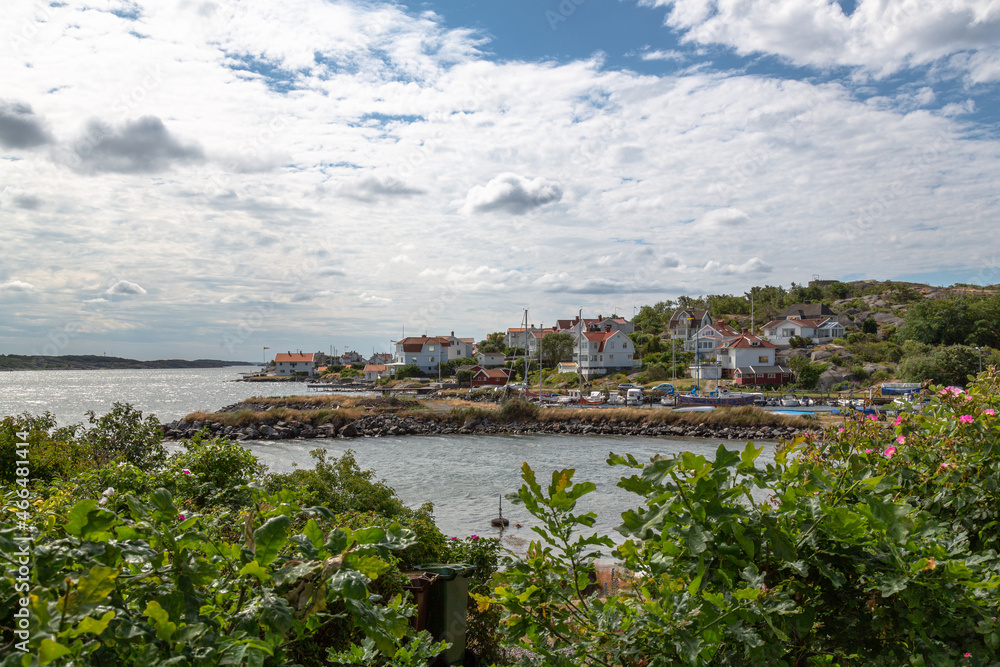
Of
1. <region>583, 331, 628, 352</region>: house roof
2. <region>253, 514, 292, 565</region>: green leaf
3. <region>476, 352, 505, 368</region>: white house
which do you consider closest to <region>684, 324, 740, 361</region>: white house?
<region>583, 331, 628, 352</region>: house roof

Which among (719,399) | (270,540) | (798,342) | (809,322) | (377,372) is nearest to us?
(270,540)

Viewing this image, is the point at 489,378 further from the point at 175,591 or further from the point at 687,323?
the point at 175,591

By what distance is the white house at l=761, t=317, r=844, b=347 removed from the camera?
72875 millimetres

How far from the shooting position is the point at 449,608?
421 cm

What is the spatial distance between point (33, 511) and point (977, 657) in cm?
344

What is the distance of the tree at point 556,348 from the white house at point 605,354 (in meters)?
5.70

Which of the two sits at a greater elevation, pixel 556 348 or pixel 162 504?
pixel 556 348

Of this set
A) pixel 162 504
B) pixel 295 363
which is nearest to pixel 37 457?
pixel 162 504

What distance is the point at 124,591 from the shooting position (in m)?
1.35

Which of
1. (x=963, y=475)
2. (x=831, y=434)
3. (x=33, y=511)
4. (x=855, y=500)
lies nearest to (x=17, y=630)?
(x=33, y=511)

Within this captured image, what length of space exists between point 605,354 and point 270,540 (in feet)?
219

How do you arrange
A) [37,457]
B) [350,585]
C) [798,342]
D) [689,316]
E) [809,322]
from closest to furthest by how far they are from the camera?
[350,585]
[37,457]
[798,342]
[809,322]
[689,316]

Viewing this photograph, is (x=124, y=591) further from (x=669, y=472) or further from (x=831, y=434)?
(x=831, y=434)

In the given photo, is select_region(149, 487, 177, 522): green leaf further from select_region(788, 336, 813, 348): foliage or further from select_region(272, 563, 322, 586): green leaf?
select_region(788, 336, 813, 348): foliage
